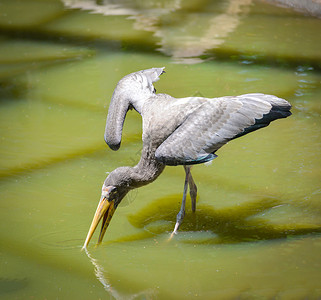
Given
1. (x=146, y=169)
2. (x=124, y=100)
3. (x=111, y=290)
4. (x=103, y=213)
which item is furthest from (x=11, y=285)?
(x=124, y=100)

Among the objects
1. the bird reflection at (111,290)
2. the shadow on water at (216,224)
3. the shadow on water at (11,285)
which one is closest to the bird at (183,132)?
the shadow on water at (216,224)

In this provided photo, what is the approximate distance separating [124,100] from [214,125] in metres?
1.01

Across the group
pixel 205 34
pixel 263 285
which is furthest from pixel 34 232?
pixel 205 34

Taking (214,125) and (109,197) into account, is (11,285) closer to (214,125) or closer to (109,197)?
(109,197)

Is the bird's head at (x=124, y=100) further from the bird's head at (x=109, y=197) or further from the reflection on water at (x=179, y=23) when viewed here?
the reflection on water at (x=179, y=23)

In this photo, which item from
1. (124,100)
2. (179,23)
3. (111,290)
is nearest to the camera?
(111,290)

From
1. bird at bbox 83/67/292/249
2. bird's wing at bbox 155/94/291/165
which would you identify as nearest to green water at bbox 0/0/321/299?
bird at bbox 83/67/292/249

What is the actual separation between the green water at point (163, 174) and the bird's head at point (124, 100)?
64cm

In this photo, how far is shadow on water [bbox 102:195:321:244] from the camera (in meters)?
4.86

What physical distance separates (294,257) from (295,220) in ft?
1.97

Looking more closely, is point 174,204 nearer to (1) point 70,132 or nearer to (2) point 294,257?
(2) point 294,257

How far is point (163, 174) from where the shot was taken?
602 centimetres

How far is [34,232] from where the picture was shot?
4.98m

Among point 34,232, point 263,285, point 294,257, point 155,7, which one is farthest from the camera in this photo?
point 155,7
